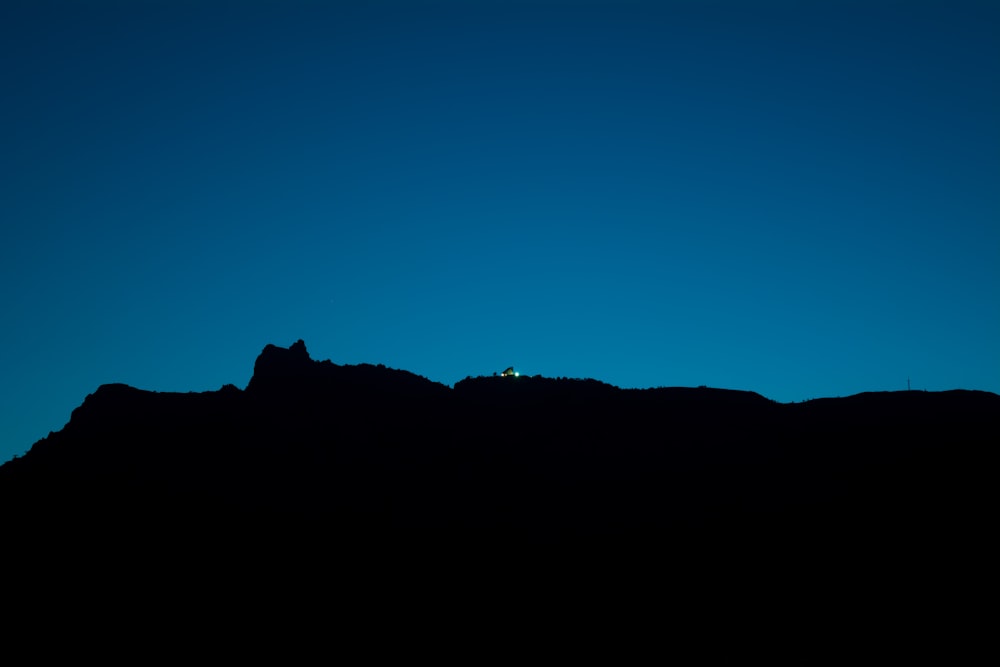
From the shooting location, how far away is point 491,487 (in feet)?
143

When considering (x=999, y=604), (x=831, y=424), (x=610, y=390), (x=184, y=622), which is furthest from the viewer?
(x=610, y=390)

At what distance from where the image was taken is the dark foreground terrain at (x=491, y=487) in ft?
125

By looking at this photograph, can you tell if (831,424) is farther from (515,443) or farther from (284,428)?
(284,428)

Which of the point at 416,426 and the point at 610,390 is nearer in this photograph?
the point at 416,426

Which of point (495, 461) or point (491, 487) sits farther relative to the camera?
point (495, 461)

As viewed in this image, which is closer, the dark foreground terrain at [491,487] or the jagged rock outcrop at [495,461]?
the dark foreground terrain at [491,487]

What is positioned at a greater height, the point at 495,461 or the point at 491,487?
the point at 495,461

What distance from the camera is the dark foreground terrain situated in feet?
125

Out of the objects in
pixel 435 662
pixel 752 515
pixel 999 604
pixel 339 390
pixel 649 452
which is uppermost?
pixel 339 390

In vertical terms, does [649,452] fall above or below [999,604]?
above

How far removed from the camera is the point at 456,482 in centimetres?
4366

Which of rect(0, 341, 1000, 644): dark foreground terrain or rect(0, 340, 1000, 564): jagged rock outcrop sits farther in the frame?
rect(0, 340, 1000, 564): jagged rock outcrop

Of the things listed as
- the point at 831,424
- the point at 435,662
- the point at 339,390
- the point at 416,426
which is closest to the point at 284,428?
the point at 339,390

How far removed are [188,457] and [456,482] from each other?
16396 mm
